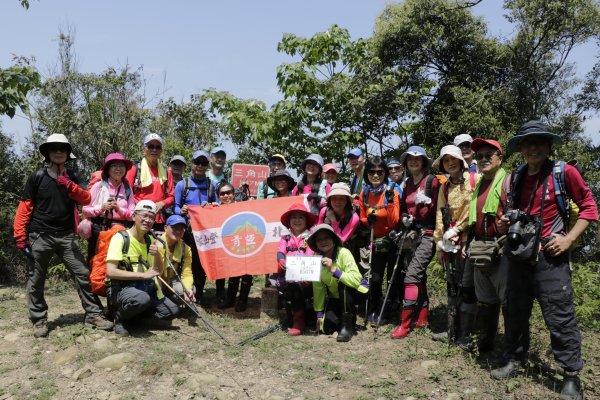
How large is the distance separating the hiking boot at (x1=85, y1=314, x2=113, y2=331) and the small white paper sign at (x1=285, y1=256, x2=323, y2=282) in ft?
7.82

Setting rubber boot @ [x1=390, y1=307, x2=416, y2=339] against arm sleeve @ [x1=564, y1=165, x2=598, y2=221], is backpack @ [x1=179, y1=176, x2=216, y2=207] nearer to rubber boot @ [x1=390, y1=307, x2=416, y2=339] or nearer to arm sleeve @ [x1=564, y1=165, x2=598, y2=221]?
rubber boot @ [x1=390, y1=307, x2=416, y2=339]

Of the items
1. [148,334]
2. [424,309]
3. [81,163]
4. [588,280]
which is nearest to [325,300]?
[424,309]

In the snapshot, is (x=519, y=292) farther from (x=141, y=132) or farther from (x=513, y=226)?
(x=141, y=132)

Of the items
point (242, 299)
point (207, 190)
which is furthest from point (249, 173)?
point (242, 299)

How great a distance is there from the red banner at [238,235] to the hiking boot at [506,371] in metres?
3.53

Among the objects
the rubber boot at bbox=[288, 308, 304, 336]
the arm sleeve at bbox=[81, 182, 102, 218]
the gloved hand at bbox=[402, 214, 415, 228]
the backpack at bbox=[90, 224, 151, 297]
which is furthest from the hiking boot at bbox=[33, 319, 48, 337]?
the gloved hand at bbox=[402, 214, 415, 228]

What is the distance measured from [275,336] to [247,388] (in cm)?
151

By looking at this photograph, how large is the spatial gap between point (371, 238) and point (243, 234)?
2079mm

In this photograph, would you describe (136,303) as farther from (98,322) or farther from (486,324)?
(486,324)

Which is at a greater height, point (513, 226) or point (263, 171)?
point (263, 171)

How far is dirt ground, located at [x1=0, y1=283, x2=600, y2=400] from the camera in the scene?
476 cm

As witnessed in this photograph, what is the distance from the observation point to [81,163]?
49.1 ft

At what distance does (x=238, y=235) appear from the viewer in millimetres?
7535

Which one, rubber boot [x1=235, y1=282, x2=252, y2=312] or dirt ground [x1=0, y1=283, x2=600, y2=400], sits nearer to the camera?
dirt ground [x1=0, y1=283, x2=600, y2=400]
